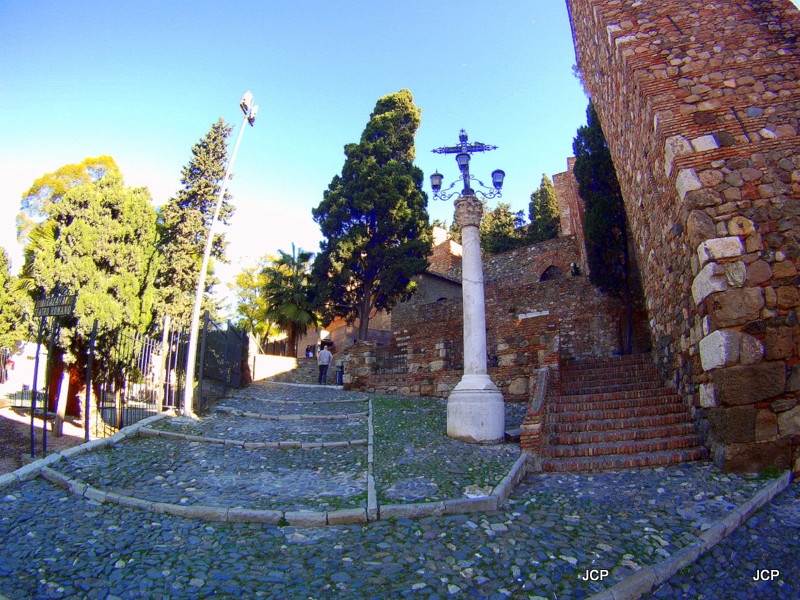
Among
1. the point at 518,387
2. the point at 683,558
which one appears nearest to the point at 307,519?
the point at 683,558

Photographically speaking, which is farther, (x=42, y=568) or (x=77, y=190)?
(x=77, y=190)

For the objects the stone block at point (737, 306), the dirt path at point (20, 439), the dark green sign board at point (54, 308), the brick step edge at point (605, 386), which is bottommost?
the dirt path at point (20, 439)

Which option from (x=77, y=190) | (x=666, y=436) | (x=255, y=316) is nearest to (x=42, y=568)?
(x=666, y=436)

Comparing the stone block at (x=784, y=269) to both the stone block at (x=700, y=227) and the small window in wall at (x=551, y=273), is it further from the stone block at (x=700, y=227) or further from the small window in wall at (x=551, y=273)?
the small window in wall at (x=551, y=273)

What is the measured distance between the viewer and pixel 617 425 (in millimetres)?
5941

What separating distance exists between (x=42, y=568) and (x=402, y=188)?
1770 cm

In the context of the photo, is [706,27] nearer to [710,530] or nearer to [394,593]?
[710,530]

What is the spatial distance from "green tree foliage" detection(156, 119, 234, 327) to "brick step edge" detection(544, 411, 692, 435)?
12774 millimetres

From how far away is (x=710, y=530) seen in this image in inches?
131

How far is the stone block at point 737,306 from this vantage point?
4.64m

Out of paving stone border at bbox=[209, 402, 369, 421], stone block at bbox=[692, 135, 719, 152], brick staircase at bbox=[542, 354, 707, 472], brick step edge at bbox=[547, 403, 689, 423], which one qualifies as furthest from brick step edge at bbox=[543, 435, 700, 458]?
paving stone border at bbox=[209, 402, 369, 421]

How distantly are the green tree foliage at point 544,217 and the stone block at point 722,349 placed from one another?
72.1 ft

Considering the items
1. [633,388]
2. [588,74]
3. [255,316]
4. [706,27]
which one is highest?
[588,74]

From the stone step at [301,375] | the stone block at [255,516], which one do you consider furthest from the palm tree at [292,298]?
the stone block at [255,516]
